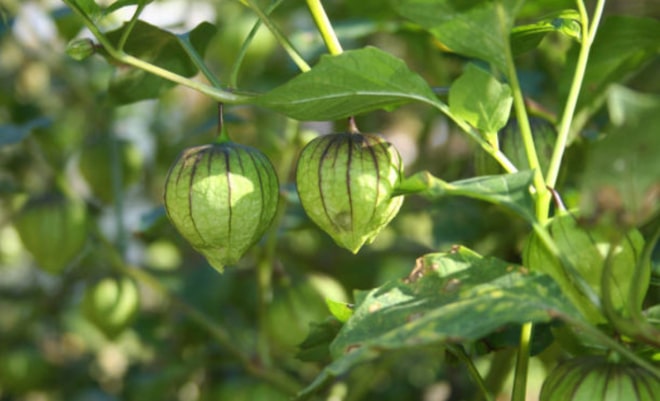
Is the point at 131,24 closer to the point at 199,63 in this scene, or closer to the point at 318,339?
the point at 199,63

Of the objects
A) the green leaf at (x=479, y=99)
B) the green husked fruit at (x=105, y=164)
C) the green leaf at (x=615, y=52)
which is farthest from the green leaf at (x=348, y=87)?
the green husked fruit at (x=105, y=164)

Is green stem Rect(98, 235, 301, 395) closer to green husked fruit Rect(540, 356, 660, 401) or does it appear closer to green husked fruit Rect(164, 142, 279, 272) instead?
green husked fruit Rect(164, 142, 279, 272)

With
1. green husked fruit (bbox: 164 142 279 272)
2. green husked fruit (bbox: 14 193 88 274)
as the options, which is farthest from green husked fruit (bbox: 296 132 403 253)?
green husked fruit (bbox: 14 193 88 274)

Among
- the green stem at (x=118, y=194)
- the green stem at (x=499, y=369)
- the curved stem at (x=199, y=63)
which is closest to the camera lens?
the curved stem at (x=199, y=63)

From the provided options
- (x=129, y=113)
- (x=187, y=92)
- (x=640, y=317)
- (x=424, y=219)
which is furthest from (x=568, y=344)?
(x=187, y=92)

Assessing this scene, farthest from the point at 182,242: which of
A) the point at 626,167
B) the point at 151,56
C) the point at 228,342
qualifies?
the point at 626,167

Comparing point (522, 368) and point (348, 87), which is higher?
point (348, 87)

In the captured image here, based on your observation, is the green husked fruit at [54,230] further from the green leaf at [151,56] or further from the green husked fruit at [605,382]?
the green husked fruit at [605,382]
